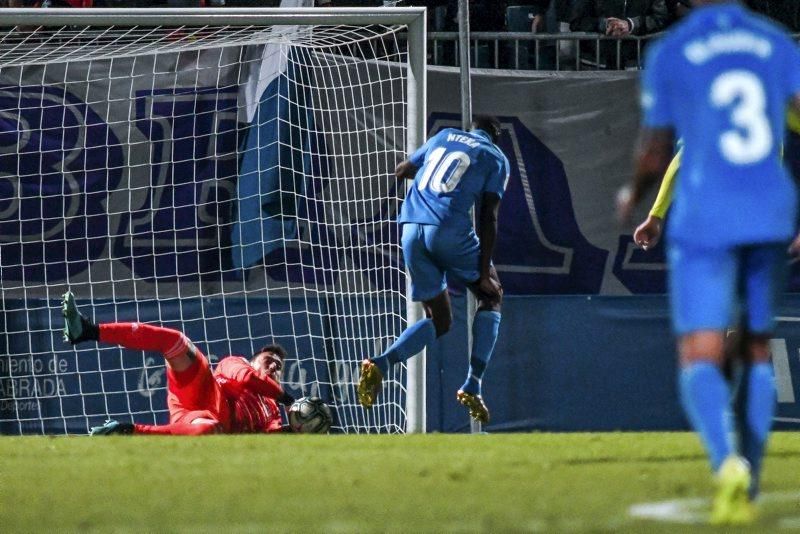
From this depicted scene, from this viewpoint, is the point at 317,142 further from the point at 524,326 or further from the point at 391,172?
the point at 524,326

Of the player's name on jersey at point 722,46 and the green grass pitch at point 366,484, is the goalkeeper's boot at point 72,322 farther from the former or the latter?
the player's name on jersey at point 722,46

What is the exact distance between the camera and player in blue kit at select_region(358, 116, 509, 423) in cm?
905

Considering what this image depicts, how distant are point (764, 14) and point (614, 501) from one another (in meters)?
8.99

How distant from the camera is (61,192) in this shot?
11484mm

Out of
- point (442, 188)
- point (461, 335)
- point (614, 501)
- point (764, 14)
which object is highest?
point (764, 14)

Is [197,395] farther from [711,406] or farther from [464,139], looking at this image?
[711,406]

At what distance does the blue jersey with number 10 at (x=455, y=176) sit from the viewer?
909cm

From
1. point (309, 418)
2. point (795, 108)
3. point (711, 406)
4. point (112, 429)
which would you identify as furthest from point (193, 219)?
point (711, 406)

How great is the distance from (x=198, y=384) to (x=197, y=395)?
8cm

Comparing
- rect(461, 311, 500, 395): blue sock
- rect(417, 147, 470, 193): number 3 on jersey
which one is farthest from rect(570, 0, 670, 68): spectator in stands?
rect(461, 311, 500, 395): blue sock

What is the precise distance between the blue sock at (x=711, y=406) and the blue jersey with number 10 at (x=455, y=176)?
16.0 feet

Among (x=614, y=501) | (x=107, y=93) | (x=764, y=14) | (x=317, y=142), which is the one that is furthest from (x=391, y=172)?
(x=614, y=501)

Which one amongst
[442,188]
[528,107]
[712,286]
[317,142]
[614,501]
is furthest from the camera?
[528,107]

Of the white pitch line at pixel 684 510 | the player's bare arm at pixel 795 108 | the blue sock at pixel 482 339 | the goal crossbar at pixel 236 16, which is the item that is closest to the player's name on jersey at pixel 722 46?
the player's bare arm at pixel 795 108
